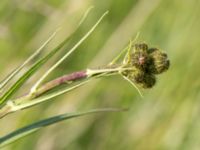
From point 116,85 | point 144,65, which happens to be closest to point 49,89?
point 144,65

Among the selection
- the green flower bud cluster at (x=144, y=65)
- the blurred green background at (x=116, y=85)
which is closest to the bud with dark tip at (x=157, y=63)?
the green flower bud cluster at (x=144, y=65)

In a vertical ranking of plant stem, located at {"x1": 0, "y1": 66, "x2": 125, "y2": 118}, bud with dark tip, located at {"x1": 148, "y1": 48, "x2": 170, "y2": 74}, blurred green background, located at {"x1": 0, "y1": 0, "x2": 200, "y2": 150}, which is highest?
blurred green background, located at {"x1": 0, "y1": 0, "x2": 200, "y2": 150}

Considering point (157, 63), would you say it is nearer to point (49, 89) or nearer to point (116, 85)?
point (49, 89)

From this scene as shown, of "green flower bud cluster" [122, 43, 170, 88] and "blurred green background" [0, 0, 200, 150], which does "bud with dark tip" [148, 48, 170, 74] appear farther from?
"blurred green background" [0, 0, 200, 150]

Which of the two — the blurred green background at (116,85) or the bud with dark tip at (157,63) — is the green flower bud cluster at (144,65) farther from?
the blurred green background at (116,85)

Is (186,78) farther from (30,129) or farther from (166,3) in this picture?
(30,129)

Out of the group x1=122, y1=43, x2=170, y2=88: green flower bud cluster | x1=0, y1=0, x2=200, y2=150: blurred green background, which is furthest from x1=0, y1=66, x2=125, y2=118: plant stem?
x1=0, y1=0, x2=200, y2=150: blurred green background
